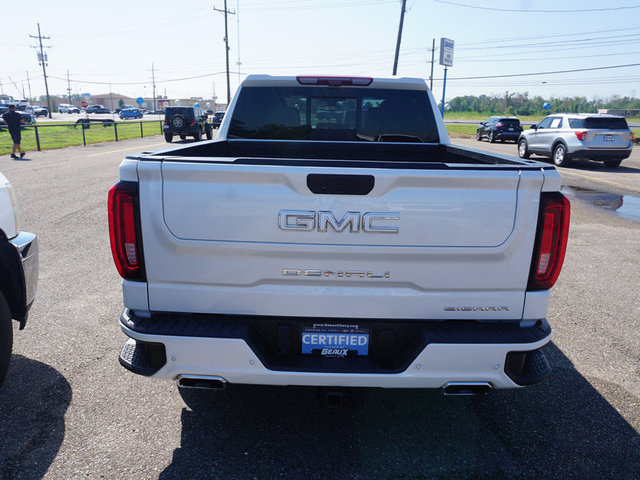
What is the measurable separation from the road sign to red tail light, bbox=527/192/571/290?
45.1m

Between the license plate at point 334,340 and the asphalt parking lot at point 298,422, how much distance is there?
309mm

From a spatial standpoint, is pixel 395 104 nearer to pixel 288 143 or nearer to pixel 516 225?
pixel 288 143

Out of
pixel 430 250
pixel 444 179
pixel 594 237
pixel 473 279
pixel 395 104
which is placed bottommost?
pixel 594 237

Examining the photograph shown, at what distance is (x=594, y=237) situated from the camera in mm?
7992

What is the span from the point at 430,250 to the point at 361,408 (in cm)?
137

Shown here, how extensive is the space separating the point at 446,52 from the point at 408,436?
154 feet

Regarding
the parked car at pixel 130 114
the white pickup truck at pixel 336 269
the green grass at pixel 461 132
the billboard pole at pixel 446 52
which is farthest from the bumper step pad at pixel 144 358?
the parked car at pixel 130 114

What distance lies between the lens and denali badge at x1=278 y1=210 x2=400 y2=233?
2291mm

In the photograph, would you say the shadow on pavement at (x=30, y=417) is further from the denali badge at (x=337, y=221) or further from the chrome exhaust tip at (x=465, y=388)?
the chrome exhaust tip at (x=465, y=388)

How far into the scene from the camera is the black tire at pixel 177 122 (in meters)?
27.9

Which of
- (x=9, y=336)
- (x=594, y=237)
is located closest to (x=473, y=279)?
(x=9, y=336)

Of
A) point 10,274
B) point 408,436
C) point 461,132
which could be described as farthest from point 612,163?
point 461,132

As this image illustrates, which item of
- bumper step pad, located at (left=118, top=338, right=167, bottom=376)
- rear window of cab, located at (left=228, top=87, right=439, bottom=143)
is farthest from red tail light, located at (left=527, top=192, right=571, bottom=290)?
rear window of cab, located at (left=228, top=87, right=439, bottom=143)

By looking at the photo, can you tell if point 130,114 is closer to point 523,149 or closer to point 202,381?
point 523,149
